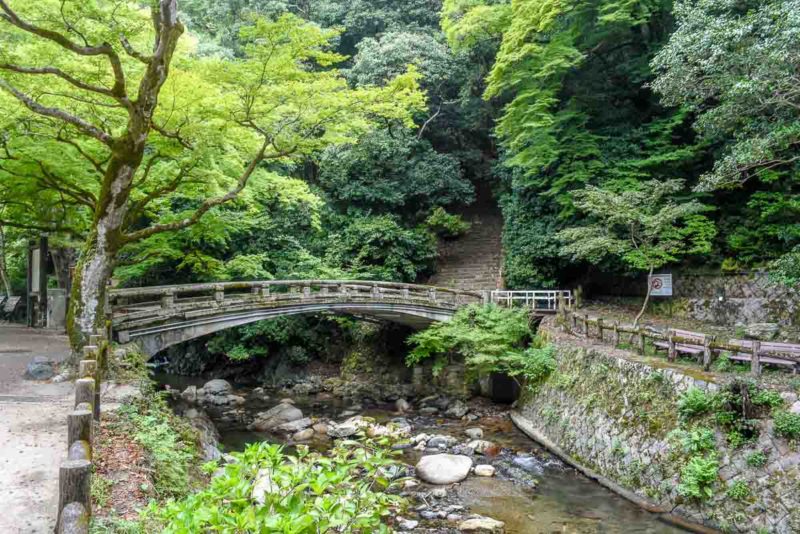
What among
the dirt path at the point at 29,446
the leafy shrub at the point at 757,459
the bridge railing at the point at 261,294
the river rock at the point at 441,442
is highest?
the bridge railing at the point at 261,294

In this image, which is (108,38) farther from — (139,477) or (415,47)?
(415,47)

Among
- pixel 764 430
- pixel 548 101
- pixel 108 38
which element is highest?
pixel 548 101

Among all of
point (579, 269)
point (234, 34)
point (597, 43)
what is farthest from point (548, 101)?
point (234, 34)

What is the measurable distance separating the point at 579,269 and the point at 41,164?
1924cm

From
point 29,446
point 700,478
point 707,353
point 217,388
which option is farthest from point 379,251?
point 29,446

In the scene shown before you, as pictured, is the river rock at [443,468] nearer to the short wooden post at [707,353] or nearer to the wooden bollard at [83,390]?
the short wooden post at [707,353]

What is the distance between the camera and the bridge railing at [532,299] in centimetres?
1886

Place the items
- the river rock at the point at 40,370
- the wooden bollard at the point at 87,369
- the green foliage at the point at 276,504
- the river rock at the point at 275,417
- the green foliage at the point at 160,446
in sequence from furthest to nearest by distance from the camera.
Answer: the river rock at the point at 275,417, the river rock at the point at 40,370, the wooden bollard at the point at 87,369, the green foliage at the point at 160,446, the green foliage at the point at 276,504

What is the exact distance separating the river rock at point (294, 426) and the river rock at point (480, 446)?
522 centimetres

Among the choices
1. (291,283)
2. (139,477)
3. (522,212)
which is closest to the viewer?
(139,477)

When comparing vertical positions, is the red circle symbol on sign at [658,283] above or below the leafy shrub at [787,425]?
above

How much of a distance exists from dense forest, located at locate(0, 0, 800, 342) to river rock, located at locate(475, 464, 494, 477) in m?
7.62

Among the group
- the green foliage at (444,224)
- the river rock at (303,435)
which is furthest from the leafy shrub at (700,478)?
the green foliage at (444,224)

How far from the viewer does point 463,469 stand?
37.3 ft
